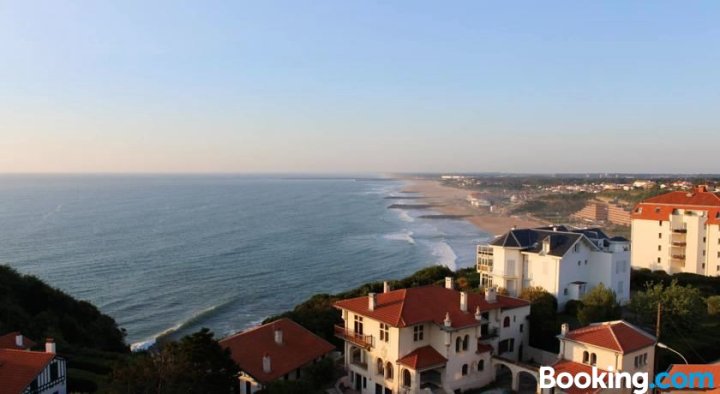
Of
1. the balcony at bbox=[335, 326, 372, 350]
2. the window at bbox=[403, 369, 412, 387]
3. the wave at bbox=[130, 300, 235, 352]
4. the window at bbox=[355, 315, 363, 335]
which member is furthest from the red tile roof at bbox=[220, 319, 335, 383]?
the wave at bbox=[130, 300, 235, 352]

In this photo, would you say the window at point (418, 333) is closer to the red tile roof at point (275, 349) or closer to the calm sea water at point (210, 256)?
the red tile roof at point (275, 349)

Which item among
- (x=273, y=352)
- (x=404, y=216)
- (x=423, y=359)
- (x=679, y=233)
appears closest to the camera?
(x=423, y=359)

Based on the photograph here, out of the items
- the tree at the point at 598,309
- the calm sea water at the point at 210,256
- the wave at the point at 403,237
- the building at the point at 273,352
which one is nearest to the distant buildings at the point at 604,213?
the calm sea water at the point at 210,256

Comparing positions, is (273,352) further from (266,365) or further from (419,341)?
(419,341)

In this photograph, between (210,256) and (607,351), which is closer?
(607,351)

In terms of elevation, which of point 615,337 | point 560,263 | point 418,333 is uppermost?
point 560,263

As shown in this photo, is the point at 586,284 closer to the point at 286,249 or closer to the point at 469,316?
the point at 469,316

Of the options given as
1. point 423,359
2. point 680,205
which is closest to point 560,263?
point 423,359
